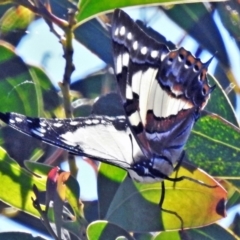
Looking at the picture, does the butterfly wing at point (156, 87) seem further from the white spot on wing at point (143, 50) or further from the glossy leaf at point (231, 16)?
the glossy leaf at point (231, 16)

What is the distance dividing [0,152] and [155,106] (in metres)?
0.21

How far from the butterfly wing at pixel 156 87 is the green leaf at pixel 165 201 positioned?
0.14ft

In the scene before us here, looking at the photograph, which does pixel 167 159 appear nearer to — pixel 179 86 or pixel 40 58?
pixel 179 86

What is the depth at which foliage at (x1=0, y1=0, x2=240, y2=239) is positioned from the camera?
928mm

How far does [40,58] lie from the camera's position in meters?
0.97

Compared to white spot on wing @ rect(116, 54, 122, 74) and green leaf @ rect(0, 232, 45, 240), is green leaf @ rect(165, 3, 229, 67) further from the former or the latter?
green leaf @ rect(0, 232, 45, 240)

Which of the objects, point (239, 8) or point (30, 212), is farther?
point (239, 8)

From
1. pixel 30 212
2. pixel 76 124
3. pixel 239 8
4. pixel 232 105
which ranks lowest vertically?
pixel 30 212

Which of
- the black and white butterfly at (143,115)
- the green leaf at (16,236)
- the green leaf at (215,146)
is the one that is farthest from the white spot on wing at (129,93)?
the green leaf at (16,236)

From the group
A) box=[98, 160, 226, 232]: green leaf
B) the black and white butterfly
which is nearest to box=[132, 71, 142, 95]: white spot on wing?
the black and white butterfly

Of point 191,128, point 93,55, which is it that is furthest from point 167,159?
point 93,55

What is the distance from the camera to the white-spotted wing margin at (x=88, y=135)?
89 centimetres

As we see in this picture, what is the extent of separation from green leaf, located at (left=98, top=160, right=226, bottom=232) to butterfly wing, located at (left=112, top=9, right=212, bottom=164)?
4cm

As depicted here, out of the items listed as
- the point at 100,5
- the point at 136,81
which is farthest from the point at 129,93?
the point at 100,5
